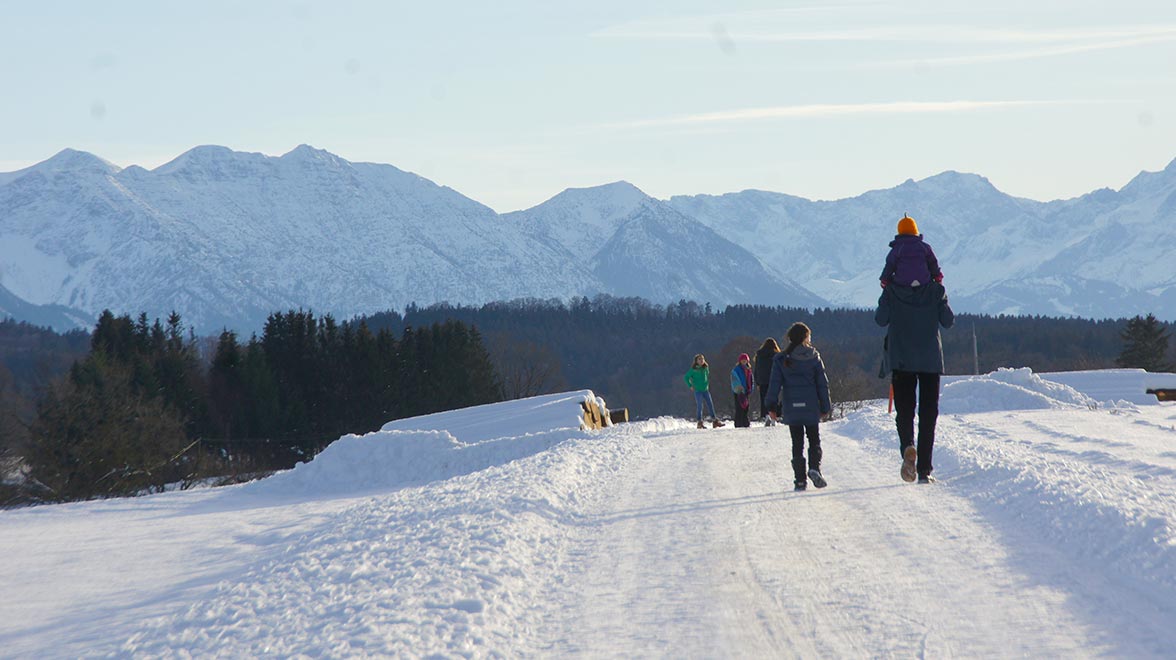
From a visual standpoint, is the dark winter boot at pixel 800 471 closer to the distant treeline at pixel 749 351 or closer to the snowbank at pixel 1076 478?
the snowbank at pixel 1076 478

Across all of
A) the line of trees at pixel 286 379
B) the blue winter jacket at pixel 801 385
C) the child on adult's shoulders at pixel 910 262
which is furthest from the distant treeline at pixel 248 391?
the child on adult's shoulders at pixel 910 262

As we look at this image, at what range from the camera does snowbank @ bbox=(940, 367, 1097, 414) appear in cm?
2763

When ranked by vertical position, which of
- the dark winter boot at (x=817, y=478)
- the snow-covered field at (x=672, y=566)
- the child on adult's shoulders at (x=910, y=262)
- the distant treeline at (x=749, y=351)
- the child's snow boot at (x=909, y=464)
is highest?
the distant treeline at (x=749, y=351)

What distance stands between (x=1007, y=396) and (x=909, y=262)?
18.2 metres

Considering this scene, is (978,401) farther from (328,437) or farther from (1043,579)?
(328,437)

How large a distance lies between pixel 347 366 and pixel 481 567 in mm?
85465

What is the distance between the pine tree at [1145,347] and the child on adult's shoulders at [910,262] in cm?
8428

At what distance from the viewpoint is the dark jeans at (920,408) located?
1175 cm

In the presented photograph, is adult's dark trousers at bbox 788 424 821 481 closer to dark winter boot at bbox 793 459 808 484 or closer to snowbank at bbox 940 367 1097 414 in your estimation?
dark winter boot at bbox 793 459 808 484

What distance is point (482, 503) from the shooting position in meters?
12.1

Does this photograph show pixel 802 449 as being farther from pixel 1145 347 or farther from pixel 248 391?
pixel 1145 347

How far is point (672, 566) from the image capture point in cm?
837

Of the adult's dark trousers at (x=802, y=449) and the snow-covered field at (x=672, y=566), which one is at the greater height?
the adult's dark trousers at (x=802, y=449)

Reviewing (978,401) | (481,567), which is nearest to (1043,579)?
(481,567)
